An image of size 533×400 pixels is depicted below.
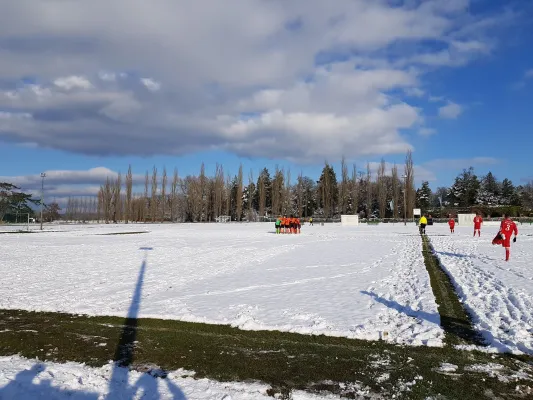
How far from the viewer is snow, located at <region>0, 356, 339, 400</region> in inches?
172

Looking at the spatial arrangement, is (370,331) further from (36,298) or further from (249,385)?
(36,298)

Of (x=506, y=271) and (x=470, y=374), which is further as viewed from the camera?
(x=506, y=271)

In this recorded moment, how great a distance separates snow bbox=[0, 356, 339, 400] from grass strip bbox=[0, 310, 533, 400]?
0.22m

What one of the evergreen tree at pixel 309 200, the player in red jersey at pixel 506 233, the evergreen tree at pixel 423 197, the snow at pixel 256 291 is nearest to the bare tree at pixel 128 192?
the evergreen tree at pixel 309 200

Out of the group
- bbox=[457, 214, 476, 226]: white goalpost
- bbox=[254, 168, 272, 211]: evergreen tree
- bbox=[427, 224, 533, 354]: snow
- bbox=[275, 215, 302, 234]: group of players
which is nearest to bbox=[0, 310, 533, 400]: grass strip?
bbox=[427, 224, 533, 354]: snow

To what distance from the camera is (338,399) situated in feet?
13.8

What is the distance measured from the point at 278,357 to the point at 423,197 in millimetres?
94927

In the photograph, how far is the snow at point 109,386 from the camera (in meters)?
4.37

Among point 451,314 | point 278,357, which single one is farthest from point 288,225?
point 278,357

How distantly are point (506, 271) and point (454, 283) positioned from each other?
8.98 ft

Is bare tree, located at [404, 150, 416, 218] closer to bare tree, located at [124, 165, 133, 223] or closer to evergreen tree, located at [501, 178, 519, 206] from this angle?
evergreen tree, located at [501, 178, 519, 206]

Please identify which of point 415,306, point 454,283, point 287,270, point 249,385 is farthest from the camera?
point 287,270

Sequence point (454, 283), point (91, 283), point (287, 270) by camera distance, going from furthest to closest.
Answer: point (287, 270) < point (91, 283) < point (454, 283)

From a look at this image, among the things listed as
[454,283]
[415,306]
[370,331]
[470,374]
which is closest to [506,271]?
[454,283]
